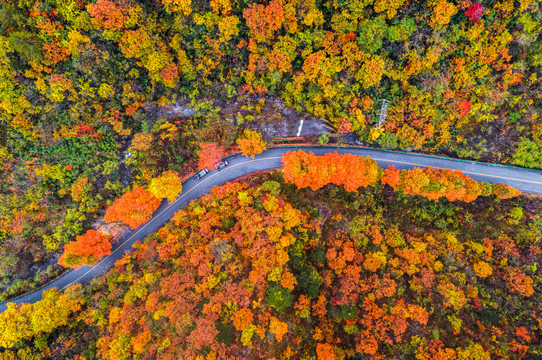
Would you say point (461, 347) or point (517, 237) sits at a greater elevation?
point (517, 237)

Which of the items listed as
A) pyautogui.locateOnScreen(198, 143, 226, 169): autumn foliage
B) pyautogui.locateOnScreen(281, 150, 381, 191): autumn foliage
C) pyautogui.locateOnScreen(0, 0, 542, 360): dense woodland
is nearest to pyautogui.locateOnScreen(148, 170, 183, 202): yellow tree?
pyautogui.locateOnScreen(0, 0, 542, 360): dense woodland

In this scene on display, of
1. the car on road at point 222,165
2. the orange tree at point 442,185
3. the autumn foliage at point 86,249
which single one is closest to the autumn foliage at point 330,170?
the orange tree at point 442,185

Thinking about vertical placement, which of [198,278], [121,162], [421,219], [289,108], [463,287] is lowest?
[463,287]

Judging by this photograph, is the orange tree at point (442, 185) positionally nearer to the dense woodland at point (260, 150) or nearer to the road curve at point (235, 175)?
the dense woodland at point (260, 150)

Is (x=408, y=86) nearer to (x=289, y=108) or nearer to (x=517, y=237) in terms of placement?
(x=289, y=108)

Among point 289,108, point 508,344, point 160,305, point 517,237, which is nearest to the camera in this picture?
point 508,344

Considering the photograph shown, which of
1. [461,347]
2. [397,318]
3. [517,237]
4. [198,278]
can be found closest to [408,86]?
[517,237]

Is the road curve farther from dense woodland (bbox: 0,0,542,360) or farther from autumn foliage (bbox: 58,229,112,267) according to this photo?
autumn foliage (bbox: 58,229,112,267)
